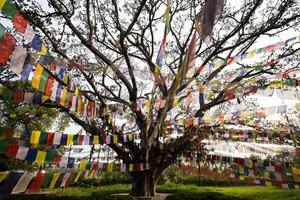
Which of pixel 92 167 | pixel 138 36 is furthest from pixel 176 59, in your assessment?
pixel 92 167

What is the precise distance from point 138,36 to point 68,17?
284 cm

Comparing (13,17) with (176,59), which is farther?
(176,59)

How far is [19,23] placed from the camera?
3.39 metres

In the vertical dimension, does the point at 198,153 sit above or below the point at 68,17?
below

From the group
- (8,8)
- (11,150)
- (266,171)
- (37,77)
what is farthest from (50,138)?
(266,171)

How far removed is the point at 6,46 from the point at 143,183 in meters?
7.89

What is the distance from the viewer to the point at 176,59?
36.6 feet

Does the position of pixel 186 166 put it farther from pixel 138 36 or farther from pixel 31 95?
pixel 31 95

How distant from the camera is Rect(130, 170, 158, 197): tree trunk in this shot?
1004 centimetres

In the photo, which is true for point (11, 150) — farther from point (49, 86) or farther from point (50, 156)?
point (49, 86)

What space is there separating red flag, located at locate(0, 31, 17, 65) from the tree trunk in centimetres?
769

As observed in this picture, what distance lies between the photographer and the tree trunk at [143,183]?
32.9 feet

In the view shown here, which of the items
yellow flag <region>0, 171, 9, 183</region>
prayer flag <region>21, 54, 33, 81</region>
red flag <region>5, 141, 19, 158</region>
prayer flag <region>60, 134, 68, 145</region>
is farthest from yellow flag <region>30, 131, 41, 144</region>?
prayer flag <region>21, 54, 33, 81</region>

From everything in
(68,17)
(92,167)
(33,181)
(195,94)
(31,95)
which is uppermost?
(68,17)
